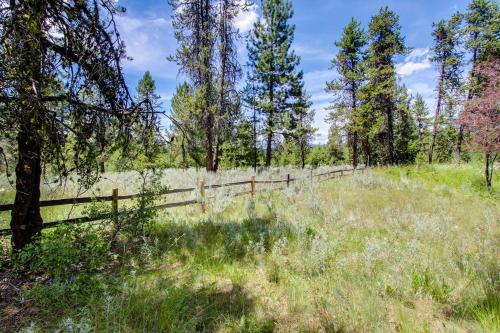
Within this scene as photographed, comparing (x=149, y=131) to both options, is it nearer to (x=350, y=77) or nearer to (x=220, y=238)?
(x=220, y=238)

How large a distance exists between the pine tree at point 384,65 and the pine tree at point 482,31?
18.1 ft

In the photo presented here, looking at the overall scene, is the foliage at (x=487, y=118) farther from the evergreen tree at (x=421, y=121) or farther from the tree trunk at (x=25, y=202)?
the evergreen tree at (x=421, y=121)

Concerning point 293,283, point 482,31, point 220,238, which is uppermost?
point 482,31

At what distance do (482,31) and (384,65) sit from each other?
27.5 ft

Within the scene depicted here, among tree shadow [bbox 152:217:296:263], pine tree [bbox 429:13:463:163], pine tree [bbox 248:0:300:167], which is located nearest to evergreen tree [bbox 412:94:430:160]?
pine tree [bbox 429:13:463:163]

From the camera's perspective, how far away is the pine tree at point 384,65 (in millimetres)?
23078

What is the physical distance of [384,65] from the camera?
2348 cm

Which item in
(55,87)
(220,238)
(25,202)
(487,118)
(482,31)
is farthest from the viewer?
(482,31)

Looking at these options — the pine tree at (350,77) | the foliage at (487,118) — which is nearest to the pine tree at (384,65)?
the pine tree at (350,77)

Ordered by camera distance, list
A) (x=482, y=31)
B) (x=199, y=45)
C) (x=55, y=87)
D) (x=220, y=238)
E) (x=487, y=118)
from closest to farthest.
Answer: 1. (x=55, y=87)
2. (x=220, y=238)
3. (x=487, y=118)
4. (x=199, y=45)
5. (x=482, y=31)

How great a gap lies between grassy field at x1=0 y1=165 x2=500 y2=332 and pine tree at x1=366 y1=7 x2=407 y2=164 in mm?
19157

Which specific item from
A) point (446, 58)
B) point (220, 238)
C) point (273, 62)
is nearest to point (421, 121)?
point (446, 58)

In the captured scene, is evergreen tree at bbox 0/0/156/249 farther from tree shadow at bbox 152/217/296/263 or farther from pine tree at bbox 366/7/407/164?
pine tree at bbox 366/7/407/164

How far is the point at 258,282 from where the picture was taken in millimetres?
4062
